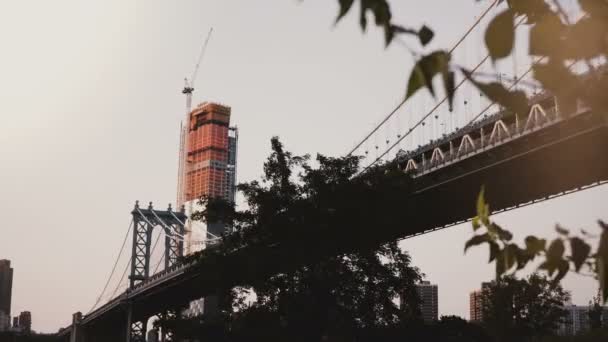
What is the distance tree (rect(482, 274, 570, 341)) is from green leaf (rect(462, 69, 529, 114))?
48.1 metres

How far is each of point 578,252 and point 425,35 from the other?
756 mm

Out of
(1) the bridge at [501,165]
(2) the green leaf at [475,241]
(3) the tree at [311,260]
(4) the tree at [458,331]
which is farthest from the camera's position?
(4) the tree at [458,331]

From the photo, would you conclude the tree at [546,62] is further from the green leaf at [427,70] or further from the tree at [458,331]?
the tree at [458,331]

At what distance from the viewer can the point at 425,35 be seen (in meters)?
2.02

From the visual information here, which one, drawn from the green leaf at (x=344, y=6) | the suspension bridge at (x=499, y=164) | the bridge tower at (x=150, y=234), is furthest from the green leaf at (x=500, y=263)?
the bridge tower at (x=150, y=234)

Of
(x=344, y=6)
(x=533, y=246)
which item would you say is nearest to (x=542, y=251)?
(x=533, y=246)

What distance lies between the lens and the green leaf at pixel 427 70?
1.85 m

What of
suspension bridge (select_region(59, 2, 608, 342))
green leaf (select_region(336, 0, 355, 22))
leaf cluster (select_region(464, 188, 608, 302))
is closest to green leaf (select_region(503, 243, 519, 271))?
leaf cluster (select_region(464, 188, 608, 302))

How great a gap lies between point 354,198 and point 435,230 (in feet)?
71.3

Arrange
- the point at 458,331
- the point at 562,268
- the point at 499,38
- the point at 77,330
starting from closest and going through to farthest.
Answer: the point at 499,38
the point at 562,268
the point at 458,331
the point at 77,330

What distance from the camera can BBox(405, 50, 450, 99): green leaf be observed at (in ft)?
6.06

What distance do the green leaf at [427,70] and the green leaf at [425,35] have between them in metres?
0.14

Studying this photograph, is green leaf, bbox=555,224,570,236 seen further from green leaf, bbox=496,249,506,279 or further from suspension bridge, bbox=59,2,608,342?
suspension bridge, bbox=59,2,608,342

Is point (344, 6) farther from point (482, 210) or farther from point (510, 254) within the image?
point (510, 254)
